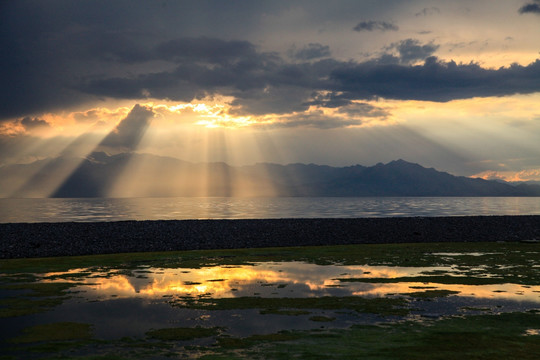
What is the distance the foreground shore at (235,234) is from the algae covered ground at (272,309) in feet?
42.0

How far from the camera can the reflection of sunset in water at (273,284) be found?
20531mm

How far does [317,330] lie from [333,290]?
6739 millimetres

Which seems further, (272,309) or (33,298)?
(33,298)

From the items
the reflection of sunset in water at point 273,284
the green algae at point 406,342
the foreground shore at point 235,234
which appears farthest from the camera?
the foreground shore at point 235,234

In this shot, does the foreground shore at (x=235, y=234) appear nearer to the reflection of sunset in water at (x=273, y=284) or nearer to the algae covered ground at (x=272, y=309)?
the algae covered ground at (x=272, y=309)

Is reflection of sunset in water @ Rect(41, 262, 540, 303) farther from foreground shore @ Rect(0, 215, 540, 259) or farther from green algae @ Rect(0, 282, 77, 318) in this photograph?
foreground shore @ Rect(0, 215, 540, 259)

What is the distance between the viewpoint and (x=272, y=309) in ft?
57.6

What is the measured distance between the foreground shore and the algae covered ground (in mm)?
12794

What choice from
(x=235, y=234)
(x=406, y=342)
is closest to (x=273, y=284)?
(x=406, y=342)

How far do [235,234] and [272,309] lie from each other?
35.2 meters

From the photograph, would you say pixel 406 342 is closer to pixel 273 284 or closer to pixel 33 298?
pixel 273 284

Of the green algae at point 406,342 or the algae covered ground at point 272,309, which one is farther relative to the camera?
the algae covered ground at point 272,309

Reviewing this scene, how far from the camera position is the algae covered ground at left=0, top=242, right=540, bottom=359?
1289 centimetres

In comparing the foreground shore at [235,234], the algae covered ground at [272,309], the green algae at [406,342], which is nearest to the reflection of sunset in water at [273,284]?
the algae covered ground at [272,309]
